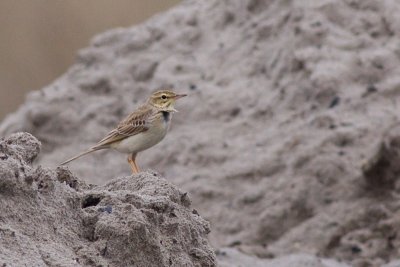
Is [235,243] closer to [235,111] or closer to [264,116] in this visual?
[264,116]

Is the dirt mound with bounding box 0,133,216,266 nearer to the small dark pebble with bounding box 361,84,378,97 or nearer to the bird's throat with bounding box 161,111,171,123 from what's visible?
the bird's throat with bounding box 161,111,171,123

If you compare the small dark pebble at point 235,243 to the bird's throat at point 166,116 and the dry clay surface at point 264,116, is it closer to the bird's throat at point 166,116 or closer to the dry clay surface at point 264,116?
the dry clay surface at point 264,116

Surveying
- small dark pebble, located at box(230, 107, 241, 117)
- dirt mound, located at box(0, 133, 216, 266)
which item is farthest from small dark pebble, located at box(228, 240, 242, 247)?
dirt mound, located at box(0, 133, 216, 266)

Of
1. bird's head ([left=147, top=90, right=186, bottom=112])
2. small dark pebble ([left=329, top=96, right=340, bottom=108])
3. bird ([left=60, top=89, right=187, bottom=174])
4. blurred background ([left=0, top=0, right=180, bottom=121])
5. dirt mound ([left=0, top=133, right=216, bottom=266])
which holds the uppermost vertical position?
blurred background ([left=0, top=0, right=180, bottom=121])

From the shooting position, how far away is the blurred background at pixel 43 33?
Answer: 1523cm

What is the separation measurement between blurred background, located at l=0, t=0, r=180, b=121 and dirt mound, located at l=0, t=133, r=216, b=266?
419 inches

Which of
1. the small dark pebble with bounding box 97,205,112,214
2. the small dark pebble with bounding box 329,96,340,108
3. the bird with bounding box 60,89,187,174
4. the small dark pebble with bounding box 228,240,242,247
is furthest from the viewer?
the small dark pebble with bounding box 329,96,340,108

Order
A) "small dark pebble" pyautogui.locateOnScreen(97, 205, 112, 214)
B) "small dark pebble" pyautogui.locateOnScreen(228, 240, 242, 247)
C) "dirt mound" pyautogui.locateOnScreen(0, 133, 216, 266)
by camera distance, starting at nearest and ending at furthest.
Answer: "dirt mound" pyautogui.locateOnScreen(0, 133, 216, 266)
"small dark pebble" pyautogui.locateOnScreen(97, 205, 112, 214)
"small dark pebble" pyautogui.locateOnScreen(228, 240, 242, 247)

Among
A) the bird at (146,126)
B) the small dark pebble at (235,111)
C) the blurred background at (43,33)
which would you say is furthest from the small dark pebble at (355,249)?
the blurred background at (43,33)

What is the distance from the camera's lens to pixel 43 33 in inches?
617

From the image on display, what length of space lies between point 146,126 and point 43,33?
7.78m

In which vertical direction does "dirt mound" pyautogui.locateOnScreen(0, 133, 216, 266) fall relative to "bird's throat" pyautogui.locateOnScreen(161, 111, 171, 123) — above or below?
below

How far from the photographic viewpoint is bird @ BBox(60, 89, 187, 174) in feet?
26.7

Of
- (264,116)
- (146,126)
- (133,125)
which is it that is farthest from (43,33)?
(146,126)
